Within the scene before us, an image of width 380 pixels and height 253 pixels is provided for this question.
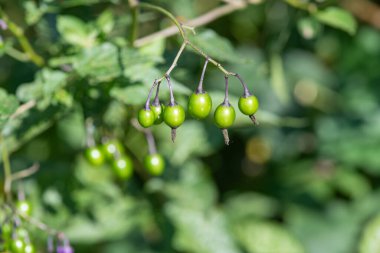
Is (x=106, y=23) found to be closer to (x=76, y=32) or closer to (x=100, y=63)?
(x=76, y=32)

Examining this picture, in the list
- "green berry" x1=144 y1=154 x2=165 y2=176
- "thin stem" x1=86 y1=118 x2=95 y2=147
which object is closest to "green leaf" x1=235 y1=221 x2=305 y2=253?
"green berry" x1=144 y1=154 x2=165 y2=176

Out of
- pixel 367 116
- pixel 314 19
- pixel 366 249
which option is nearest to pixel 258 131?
pixel 367 116

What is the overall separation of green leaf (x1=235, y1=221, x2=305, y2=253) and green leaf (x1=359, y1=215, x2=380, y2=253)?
340 millimetres

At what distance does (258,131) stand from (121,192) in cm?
118

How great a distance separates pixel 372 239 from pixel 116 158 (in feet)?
5.41

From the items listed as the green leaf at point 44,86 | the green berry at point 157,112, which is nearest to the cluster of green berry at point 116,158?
the green leaf at point 44,86

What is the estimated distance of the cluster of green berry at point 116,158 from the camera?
7.96 feet

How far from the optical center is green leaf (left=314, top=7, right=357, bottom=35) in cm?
244

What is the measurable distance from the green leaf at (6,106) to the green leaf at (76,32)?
44 cm

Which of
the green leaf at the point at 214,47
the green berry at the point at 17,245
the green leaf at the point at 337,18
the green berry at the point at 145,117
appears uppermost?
the green leaf at the point at 337,18

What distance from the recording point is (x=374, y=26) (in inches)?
161

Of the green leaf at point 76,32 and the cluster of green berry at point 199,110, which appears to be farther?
the green leaf at point 76,32

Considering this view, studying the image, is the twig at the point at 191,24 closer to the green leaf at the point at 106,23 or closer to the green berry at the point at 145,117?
the green leaf at the point at 106,23

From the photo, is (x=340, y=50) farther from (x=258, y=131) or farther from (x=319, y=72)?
(x=258, y=131)
